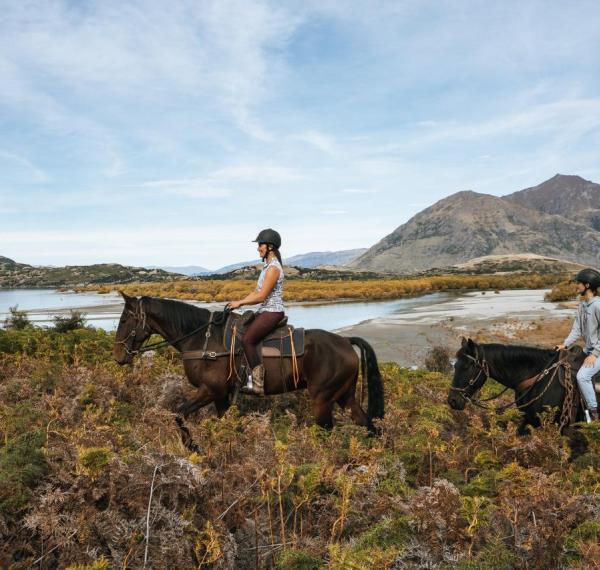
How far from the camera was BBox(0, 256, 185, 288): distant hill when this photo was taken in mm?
98562

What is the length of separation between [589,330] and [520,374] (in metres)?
1.16

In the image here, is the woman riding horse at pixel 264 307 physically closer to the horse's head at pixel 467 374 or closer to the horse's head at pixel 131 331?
the horse's head at pixel 131 331

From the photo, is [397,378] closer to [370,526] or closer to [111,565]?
[370,526]

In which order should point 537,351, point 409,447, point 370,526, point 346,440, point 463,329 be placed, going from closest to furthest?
point 370,526 < point 409,447 < point 346,440 < point 537,351 < point 463,329

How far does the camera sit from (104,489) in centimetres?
345

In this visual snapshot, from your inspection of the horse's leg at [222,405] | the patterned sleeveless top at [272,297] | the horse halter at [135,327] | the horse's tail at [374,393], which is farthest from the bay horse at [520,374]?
the horse halter at [135,327]

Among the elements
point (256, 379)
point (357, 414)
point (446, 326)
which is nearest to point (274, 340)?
point (256, 379)

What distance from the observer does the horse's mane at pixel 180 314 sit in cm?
743

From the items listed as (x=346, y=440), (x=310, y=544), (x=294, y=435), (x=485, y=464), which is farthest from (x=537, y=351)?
(x=310, y=544)

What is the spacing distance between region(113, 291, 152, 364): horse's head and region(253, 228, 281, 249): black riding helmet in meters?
2.40

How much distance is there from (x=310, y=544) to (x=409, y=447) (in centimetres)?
216

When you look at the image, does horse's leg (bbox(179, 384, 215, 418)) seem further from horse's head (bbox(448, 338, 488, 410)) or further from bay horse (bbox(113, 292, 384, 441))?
horse's head (bbox(448, 338, 488, 410))

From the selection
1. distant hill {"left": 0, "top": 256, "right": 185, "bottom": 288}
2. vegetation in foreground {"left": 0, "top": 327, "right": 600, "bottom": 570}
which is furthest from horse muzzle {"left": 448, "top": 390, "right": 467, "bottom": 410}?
distant hill {"left": 0, "top": 256, "right": 185, "bottom": 288}

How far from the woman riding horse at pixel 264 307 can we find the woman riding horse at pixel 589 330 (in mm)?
4213
